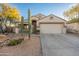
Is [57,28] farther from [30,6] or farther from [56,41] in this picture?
[30,6]

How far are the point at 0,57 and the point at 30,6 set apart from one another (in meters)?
0.97

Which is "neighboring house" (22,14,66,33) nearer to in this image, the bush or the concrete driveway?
the concrete driveway

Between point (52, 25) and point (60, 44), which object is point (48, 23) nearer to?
point (52, 25)

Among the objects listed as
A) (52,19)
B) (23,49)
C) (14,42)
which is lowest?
(23,49)

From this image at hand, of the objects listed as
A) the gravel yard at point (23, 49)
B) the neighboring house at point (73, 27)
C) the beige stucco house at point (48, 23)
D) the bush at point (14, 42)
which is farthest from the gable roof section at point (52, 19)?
the bush at point (14, 42)

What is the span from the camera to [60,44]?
3332 mm

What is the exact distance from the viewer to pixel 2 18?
3.37 metres

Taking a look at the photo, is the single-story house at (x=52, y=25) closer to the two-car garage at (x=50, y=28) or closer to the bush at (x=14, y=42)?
the two-car garage at (x=50, y=28)

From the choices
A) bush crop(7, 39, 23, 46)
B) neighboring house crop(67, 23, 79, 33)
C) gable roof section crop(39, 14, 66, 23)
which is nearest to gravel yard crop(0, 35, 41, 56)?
bush crop(7, 39, 23, 46)

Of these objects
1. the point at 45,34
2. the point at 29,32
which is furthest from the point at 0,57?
the point at 45,34

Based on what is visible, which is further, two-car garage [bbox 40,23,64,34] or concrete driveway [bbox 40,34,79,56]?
two-car garage [bbox 40,23,64,34]

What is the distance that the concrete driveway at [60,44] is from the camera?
3.27 m

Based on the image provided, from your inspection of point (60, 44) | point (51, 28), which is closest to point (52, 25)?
point (51, 28)

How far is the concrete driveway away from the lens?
3271 mm
